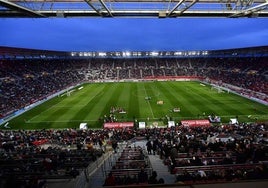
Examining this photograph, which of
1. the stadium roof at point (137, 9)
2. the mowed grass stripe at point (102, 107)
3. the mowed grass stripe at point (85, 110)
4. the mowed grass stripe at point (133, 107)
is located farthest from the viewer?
the mowed grass stripe at point (133, 107)

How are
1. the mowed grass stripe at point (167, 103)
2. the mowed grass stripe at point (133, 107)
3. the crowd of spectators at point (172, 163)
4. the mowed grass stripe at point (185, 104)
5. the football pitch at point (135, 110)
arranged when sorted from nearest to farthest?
1. the crowd of spectators at point (172, 163)
2. the football pitch at point (135, 110)
3. the mowed grass stripe at point (185, 104)
4. the mowed grass stripe at point (133, 107)
5. the mowed grass stripe at point (167, 103)

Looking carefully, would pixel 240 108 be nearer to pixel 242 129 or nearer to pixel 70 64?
pixel 242 129

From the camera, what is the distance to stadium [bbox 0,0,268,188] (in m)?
13.2

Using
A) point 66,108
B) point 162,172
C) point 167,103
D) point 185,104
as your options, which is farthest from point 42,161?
point 167,103

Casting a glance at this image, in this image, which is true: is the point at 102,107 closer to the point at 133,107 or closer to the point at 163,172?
the point at 133,107

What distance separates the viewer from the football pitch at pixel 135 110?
140ft

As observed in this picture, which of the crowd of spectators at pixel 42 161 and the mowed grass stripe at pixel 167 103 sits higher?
the crowd of spectators at pixel 42 161

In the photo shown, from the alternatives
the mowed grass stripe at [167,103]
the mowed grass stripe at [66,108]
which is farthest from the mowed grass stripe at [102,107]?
the mowed grass stripe at [167,103]

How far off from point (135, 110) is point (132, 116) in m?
3.93

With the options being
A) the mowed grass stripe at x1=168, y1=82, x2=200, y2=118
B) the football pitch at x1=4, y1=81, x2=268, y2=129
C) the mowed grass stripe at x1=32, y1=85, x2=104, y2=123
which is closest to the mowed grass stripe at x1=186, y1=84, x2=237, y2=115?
the football pitch at x1=4, y1=81, x2=268, y2=129

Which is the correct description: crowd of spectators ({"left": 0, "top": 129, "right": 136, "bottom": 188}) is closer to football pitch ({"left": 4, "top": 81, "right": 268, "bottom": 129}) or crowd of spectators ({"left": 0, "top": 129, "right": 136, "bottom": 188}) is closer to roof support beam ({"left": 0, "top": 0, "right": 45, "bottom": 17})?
roof support beam ({"left": 0, "top": 0, "right": 45, "bottom": 17})

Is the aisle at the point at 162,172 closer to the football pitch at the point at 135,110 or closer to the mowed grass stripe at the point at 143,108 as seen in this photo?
the football pitch at the point at 135,110

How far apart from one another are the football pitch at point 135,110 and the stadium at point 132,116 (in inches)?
6.3

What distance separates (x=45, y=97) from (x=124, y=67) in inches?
2358
